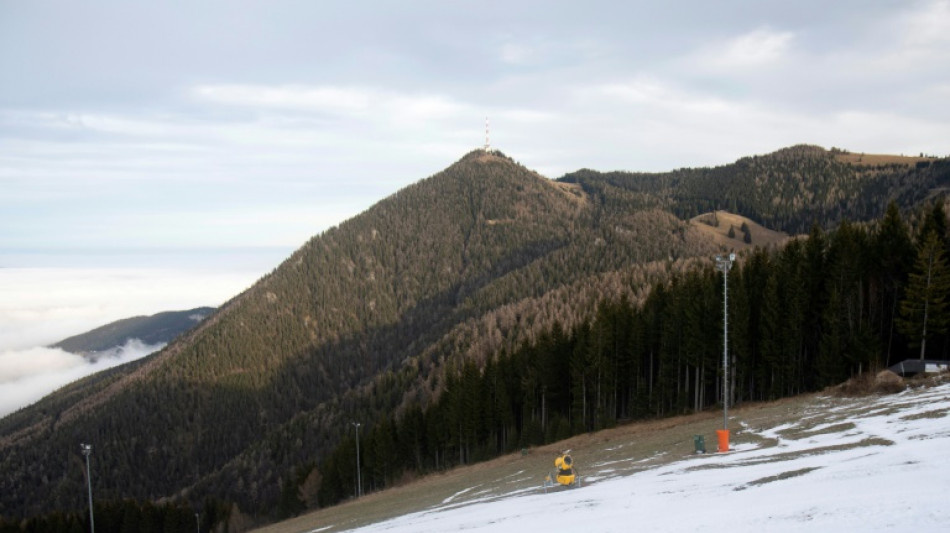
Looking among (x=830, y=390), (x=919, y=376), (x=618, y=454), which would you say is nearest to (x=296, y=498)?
(x=618, y=454)

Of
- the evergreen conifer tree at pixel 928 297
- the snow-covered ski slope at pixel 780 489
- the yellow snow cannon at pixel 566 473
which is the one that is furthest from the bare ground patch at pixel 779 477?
the evergreen conifer tree at pixel 928 297

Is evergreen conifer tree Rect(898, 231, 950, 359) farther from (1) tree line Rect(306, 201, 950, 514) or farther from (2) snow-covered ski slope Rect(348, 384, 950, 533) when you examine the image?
(2) snow-covered ski slope Rect(348, 384, 950, 533)

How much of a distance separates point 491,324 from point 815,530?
151186 mm

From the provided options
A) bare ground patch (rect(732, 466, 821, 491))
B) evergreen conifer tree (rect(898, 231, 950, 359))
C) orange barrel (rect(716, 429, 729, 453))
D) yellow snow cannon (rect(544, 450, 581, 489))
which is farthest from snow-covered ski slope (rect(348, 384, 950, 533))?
evergreen conifer tree (rect(898, 231, 950, 359))

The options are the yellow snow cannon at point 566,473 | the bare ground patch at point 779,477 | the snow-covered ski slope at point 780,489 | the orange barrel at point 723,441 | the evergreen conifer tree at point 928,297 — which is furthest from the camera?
the evergreen conifer tree at point 928,297

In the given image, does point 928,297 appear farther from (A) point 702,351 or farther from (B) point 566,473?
(B) point 566,473

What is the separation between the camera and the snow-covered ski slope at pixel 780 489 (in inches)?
552

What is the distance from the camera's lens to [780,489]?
59.8 ft

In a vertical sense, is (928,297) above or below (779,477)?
above

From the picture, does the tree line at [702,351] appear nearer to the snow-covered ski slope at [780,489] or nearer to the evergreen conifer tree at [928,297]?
the evergreen conifer tree at [928,297]

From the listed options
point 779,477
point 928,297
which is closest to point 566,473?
point 779,477

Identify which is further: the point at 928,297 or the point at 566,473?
the point at 928,297

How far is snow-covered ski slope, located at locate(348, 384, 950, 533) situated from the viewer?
14.0 m

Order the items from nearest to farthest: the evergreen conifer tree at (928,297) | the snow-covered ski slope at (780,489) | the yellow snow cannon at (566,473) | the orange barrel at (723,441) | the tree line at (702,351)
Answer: the snow-covered ski slope at (780,489)
the yellow snow cannon at (566,473)
the orange barrel at (723,441)
the evergreen conifer tree at (928,297)
the tree line at (702,351)
